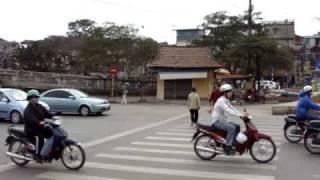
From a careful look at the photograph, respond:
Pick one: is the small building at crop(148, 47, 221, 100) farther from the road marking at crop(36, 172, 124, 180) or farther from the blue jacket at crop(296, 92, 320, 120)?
the road marking at crop(36, 172, 124, 180)

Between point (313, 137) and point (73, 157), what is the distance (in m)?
5.83

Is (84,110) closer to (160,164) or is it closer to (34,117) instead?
(160,164)

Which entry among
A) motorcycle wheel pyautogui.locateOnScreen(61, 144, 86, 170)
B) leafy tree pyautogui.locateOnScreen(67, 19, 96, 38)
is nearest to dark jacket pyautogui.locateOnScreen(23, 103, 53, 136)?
motorcycle wheel pyautogui.locateOnScreen(61, 144, 86, 170)

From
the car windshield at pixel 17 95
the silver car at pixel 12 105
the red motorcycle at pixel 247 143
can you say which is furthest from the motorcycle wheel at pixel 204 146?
the car windshield at pixel 17 95

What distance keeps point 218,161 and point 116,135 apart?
6036 millimetres

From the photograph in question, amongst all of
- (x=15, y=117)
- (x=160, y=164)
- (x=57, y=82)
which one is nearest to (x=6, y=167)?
(x=160, y=164)

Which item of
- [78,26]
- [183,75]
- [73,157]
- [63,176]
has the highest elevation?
[78,26]

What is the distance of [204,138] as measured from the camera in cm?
1185

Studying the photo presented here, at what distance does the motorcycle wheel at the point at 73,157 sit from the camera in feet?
34.3

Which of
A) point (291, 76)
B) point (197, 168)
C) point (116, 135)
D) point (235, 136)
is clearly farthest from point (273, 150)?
point (291, 76)

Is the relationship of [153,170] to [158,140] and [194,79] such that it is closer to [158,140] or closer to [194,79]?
[158,140]

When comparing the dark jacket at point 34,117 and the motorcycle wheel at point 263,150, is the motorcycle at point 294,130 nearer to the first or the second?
the motorcycle wheel at point 263,150

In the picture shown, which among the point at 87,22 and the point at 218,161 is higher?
the point at 87,22

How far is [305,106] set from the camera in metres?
14.1
